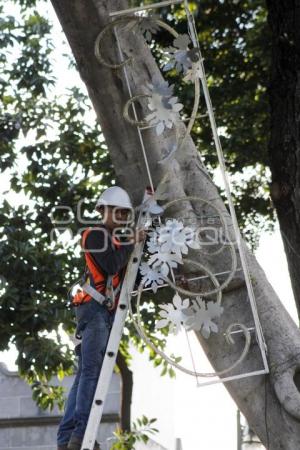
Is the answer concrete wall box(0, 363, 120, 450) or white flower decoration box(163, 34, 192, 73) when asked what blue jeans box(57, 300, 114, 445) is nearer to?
white flower decoration box(163, 34, 192, 73)

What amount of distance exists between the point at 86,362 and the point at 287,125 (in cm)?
183

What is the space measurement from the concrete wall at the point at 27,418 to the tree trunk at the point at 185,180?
22.0ft

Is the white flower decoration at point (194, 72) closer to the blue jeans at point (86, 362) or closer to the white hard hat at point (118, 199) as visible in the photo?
the white hard hat at point (118, 199)

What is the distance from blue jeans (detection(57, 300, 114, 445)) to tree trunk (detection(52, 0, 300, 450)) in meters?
0.52

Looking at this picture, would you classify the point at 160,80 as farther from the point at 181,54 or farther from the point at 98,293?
the point at 98,293

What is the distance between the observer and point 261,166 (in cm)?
1034

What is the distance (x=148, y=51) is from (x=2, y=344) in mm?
3815

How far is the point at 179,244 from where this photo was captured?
Result: 14.6ft

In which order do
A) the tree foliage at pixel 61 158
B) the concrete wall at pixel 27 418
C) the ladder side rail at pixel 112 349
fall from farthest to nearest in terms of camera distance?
the concrete wall at pixel 27 418
the tree foliage at pixel 61 158
the ladder side rail at pixel 112 349

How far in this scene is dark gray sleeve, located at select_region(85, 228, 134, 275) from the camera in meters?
4.55

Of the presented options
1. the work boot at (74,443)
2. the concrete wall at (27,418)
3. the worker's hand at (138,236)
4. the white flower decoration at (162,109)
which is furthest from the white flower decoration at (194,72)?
the concrete wall at (27,418)

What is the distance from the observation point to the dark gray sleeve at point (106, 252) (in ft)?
14.9

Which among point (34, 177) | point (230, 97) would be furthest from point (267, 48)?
point (34, 177)

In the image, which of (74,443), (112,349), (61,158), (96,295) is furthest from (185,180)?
(61,158)
